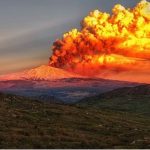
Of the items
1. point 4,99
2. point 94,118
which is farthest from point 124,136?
point 4,99

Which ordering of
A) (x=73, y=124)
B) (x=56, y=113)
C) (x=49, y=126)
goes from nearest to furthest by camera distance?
(x=49, y=126) → (x=73, y=124) → (x=56, y=113)

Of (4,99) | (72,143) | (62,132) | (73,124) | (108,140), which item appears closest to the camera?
(72,143)

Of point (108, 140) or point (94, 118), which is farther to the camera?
point (94, 118)

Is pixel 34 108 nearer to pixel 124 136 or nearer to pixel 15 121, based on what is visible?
pixel 15 121

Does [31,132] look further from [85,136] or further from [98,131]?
[98,131]

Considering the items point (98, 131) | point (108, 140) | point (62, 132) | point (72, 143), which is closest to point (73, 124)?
point (98, 131)

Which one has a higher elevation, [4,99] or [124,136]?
[4,99]

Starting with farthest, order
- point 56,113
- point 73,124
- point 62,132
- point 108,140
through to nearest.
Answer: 1. point 56,113
2. point 73,124
3. point 62,132
4. point 108,140
